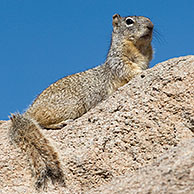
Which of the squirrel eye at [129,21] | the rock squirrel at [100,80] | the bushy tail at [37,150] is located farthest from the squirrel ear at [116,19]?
the bushy tail at [37,150]

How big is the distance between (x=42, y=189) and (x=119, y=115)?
180 cm

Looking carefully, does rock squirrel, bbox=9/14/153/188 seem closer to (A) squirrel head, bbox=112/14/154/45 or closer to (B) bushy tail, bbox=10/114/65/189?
(A) squirrel head, bbox=112/14/154/45

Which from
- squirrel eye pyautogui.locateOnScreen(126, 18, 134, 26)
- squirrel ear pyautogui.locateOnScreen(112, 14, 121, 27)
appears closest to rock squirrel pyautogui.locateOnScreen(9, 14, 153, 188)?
squirrel eye pyautogui.locateOnScreen(126, 18, 134, 26)

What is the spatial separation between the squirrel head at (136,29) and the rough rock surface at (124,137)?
1.49 meters

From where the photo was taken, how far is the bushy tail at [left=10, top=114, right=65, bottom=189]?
6242mm

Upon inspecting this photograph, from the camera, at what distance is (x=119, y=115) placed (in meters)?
6.88

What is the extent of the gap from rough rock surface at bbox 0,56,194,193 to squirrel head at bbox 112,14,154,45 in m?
1.49

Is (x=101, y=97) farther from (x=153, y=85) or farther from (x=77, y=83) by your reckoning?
(x=153, y=85)

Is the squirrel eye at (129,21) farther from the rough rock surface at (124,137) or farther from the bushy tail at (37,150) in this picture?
the bushy tail at (37,150)

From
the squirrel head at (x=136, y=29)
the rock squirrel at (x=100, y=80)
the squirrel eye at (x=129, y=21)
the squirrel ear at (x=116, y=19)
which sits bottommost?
the rock squirrel at (x=100, y=80)

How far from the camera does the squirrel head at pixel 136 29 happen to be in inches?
349

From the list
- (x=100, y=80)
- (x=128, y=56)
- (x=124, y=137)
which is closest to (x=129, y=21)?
(x=128, y=56)

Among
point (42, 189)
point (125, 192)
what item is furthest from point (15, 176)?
point (125, 192)

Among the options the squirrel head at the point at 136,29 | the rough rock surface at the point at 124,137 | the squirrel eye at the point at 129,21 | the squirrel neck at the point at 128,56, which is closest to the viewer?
the rough rock surface at the point at 124,137
